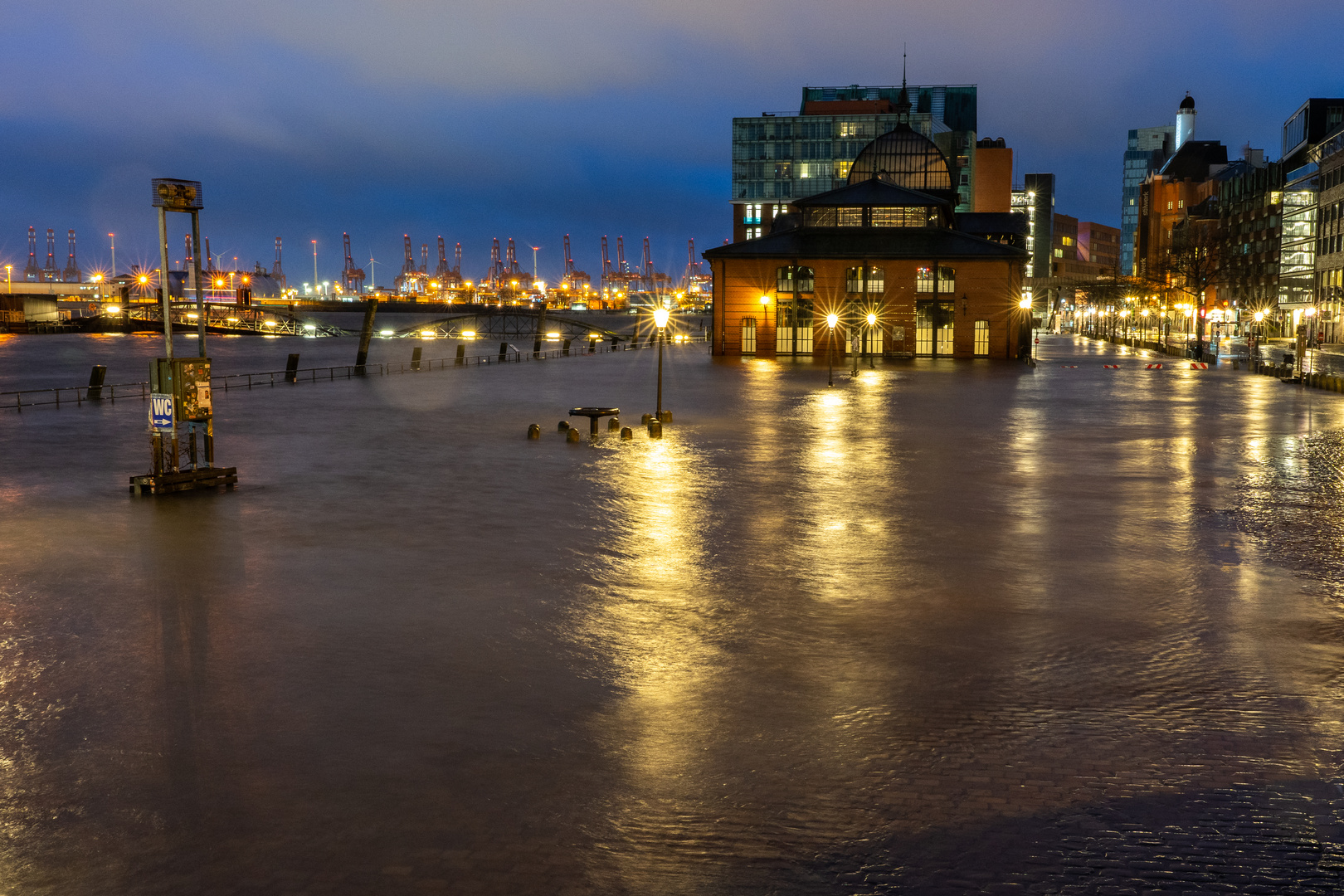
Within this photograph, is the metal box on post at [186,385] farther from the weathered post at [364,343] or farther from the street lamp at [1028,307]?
the street lamp at [1028,307]

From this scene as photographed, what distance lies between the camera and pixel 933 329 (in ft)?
250

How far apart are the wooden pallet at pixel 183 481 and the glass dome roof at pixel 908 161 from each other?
8362 centimetres

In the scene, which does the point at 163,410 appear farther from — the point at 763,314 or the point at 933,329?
the point at 933,329

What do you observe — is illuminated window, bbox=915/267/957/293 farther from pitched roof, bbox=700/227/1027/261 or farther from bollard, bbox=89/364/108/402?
Result: bollard, bbox=89/364/108/402

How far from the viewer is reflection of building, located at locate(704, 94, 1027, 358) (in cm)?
7488

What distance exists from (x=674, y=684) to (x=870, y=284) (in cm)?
6879

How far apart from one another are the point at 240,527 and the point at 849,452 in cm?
1338

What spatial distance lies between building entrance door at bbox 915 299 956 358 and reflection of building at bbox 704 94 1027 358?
57mm

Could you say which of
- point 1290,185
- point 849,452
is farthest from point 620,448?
point 1290,185

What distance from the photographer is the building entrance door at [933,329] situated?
7575 cm

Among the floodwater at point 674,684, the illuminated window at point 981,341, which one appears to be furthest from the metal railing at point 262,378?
the illuminated window at point 981,341

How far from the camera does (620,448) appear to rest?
25.8 meters

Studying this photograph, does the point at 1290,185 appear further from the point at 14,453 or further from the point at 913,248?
the point at 14,453

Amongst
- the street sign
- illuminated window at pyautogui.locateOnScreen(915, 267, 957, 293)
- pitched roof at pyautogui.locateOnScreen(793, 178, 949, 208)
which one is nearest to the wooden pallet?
the street sign
